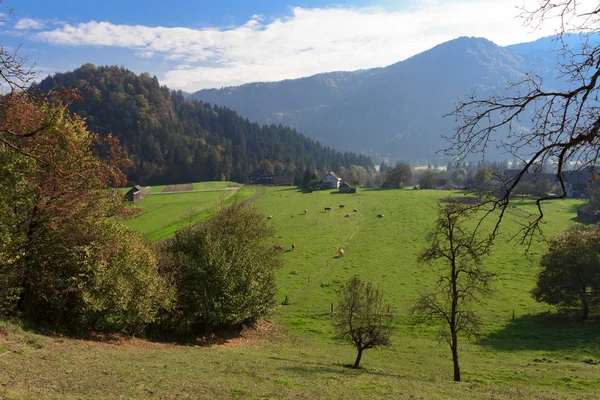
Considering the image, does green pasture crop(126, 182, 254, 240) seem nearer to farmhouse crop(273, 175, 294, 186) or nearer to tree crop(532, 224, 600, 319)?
farmhouse crop(273, 175, 294, 186)

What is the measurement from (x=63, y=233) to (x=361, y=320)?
63.1 ft

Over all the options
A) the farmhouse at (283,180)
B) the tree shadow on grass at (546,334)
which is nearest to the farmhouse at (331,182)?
the farmhouse at (283,180)

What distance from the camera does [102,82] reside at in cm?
18088

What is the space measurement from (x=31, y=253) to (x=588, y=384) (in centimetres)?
3245

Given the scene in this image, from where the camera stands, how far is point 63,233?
22594 mm

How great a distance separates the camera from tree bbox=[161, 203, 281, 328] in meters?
29.8

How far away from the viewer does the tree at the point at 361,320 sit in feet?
79.1

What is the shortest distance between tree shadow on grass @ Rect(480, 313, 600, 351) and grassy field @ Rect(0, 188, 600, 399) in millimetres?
87

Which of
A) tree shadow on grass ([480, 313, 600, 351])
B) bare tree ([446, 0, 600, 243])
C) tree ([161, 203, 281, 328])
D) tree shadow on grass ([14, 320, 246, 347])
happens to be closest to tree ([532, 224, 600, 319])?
tree shadow on grass ([480, 313, 600, 351])

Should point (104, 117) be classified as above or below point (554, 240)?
above

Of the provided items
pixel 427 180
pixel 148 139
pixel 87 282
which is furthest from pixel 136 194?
pixel 427 180

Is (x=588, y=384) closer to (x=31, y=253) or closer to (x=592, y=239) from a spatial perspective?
(x=592, y=239)

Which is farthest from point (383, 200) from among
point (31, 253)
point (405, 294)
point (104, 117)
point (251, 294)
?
point (104, 117)

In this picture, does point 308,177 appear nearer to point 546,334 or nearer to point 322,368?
point 546,334
